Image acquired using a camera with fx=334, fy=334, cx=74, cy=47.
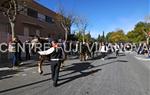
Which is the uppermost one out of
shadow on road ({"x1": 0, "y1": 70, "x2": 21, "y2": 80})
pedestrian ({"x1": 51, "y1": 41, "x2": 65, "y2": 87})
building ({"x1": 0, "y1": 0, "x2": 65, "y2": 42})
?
building ({"x1": 0, "y1": 0, "x2": 65, "y2": 42})

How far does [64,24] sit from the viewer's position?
2544 inches

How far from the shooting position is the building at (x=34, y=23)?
38969mm

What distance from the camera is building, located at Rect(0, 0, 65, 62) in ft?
128

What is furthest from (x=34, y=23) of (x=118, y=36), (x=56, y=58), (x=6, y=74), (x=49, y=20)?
(x=118, y=36)

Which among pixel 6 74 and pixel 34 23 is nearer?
pixel 6 74

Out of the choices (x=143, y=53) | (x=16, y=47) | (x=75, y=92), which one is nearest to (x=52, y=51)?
(x=75, y=92)

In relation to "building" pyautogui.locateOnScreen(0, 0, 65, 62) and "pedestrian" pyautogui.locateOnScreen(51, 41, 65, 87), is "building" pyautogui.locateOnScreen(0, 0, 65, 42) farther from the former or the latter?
"pedestrian" pyautogui.locateOnScreen(51, 41, 65, 87)

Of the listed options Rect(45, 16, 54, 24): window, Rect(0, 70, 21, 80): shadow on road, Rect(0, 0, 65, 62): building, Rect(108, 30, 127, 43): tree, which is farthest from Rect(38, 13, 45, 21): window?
Rect(108, 30, 127, 43): tree

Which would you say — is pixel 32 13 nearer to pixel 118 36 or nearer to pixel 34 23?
pixel 34 23

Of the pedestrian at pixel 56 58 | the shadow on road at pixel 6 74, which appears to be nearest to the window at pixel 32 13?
the shadow on road at pixel 6 74

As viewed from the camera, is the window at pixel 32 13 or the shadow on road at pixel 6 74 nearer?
the shadow on road at pixel 6 74

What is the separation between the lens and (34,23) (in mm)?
51062

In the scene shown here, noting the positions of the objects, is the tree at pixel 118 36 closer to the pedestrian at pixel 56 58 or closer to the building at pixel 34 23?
the building at pixel 34 23

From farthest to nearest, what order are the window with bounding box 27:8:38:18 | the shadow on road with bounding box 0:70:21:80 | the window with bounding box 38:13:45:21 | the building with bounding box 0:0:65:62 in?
the window with bounding box 38:13:45:21 < the window with bounding box 27:8:38:18 < the building with bounding box 0:0:65:62 < the shadow on road with bounding box 0:70:21:80
